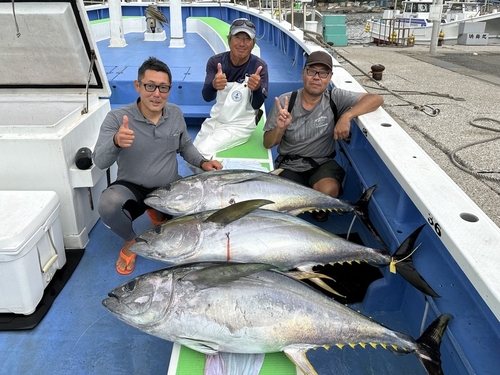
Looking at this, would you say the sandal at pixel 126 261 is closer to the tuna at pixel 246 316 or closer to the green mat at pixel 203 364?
the tuna at pixel 246 316

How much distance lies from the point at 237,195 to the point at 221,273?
0.79m

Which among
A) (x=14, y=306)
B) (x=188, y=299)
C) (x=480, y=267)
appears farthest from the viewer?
(x=14, y=306)

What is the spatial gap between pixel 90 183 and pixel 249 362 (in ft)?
5.47

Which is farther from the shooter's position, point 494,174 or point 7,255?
point 494,174

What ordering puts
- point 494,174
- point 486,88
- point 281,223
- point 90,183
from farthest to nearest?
point 486,88, point 494,174, point 90,183, point 281,223

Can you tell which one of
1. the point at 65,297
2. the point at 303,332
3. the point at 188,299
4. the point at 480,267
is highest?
the point at 480,267

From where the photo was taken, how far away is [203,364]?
1.55 metres

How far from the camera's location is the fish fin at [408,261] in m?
1.78

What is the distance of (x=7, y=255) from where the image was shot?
77.2 inches

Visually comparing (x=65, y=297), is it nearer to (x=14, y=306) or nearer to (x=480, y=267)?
A: (x=14, y=306)

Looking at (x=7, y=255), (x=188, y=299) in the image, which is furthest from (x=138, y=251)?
(x=7, y=255)

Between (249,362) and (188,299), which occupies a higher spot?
(188,299)

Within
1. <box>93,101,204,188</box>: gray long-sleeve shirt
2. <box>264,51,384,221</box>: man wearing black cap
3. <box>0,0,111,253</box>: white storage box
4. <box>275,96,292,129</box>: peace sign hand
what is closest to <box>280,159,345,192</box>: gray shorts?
<box>264,51,384,221</box>: man wearing black cap

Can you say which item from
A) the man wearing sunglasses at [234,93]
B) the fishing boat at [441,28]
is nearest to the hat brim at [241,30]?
the man wearing sunglasses at [234,93]
